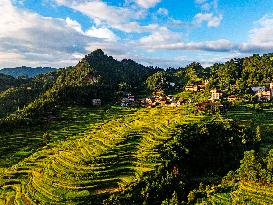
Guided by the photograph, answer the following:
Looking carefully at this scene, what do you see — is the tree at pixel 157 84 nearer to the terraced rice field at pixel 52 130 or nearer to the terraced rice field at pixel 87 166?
the terraced rice field at pixel 52 130

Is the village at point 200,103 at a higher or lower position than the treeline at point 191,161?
higher

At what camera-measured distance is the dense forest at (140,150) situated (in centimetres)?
4294

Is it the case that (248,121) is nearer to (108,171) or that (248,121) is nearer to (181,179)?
(181,179)

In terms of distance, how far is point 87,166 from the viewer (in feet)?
159

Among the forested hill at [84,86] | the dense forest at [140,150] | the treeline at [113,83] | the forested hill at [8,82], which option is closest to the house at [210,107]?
the dense forest at [140,150]

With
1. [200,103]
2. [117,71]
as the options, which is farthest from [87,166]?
[117,71]

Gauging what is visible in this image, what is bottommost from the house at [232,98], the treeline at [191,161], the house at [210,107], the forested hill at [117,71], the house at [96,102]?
the treeline at [191,161]

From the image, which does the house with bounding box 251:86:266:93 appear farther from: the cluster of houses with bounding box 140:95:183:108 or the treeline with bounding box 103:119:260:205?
the treeline with bounding box 103:119:260:205

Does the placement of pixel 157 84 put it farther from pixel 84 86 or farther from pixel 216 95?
pixel 216 95

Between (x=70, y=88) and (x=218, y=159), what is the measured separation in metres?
52.4

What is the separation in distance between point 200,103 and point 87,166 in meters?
37.1

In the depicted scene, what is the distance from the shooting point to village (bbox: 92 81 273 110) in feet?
265

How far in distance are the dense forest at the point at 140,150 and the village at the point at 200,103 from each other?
3.51 ft

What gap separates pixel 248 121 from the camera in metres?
67.8
